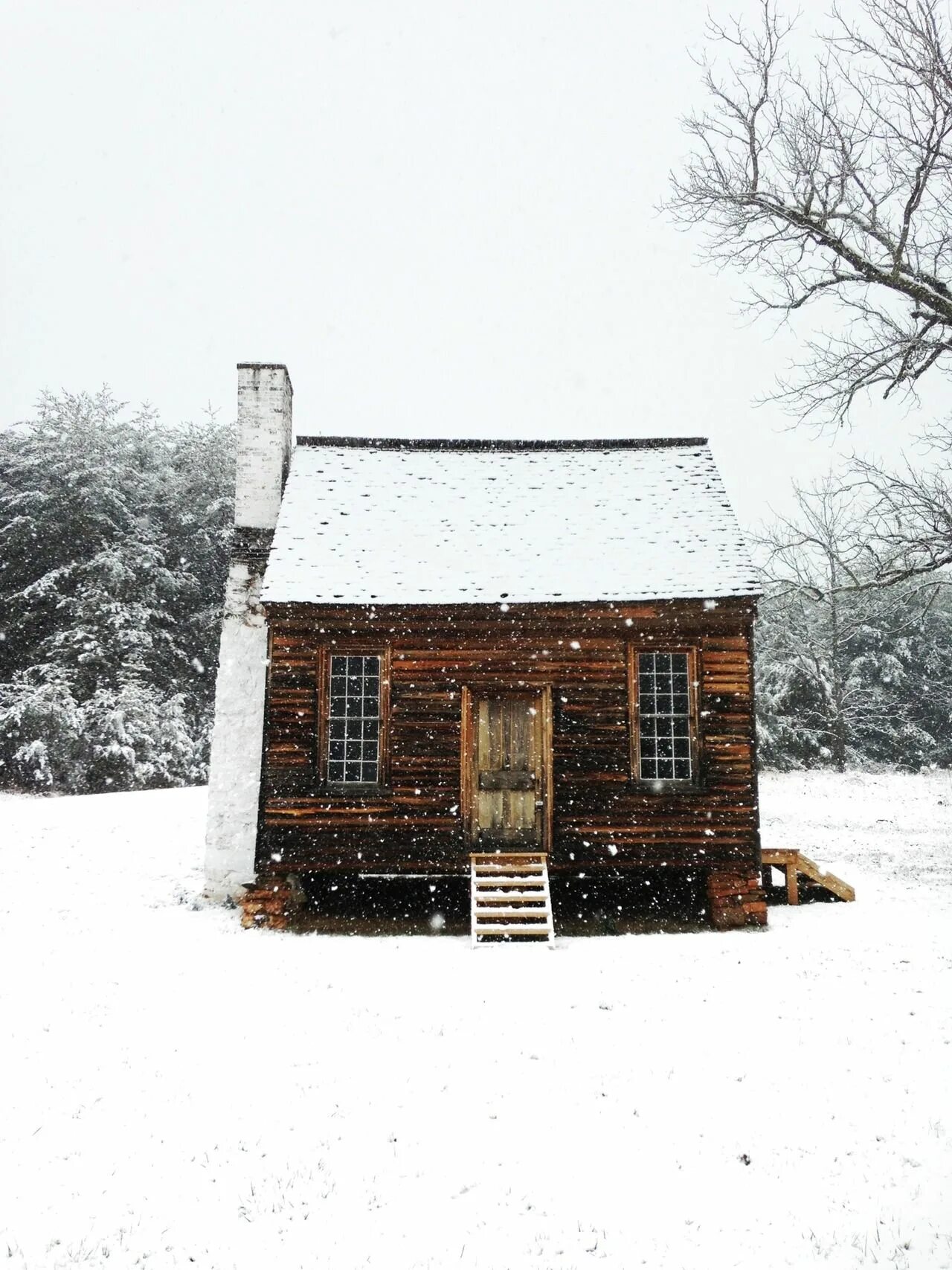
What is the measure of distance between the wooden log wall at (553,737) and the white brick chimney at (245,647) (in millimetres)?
1551

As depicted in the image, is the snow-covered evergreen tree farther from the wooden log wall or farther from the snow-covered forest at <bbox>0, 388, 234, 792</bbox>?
the wooden log wall

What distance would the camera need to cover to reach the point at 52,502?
34.8 m

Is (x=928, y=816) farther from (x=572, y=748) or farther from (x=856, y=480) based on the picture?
(x=572, y=748)

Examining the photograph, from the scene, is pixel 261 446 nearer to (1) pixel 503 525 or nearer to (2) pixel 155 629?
(1) pixel 503 525

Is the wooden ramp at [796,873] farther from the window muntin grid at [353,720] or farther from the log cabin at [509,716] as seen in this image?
the window muntin grid at [353,720]

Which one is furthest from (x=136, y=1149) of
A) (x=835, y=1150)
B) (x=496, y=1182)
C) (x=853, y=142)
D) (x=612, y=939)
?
(x=853, y=142)

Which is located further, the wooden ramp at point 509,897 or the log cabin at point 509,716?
the log cabin at point 509,716

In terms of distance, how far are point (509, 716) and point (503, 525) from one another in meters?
3.26

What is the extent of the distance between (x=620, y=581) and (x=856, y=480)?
5928 mm

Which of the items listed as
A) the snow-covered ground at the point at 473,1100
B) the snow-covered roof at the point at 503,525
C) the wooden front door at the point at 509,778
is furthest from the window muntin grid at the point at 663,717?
the snow-covered ground at the point at 473,1100

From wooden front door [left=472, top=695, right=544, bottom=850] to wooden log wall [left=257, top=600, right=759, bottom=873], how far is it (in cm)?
33

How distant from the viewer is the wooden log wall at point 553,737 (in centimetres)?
1373

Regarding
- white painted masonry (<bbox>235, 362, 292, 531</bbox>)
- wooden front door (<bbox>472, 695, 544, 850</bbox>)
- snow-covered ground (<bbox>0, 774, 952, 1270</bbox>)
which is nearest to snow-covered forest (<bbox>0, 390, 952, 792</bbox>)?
wooden front door (<bbox>472, 695, 544, 850</bbox>)

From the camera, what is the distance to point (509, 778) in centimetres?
1405
